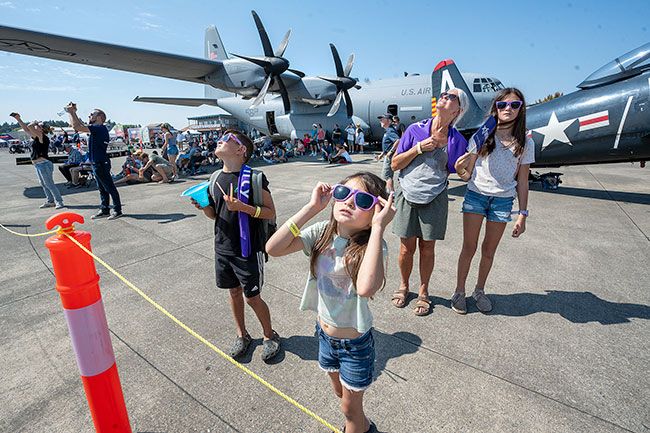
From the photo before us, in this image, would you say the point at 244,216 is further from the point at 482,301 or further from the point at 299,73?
the point at 299,73

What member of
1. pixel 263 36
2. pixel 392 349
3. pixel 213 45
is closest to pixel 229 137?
pixel 392 349

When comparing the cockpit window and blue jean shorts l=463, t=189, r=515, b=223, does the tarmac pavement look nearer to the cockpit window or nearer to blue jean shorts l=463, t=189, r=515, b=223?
blue jean shorts l=463, t=189, r=515, b=223

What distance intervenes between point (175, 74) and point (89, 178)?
634 cm

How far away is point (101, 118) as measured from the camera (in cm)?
555

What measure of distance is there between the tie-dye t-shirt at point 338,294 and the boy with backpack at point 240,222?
29.8 inches

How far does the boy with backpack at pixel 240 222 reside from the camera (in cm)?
217

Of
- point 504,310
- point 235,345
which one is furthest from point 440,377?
point 235,345

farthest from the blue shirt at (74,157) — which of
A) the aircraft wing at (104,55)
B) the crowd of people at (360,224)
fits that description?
the crowd of people at (360,224)

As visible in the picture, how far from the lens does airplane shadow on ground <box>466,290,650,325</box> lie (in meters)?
2.71

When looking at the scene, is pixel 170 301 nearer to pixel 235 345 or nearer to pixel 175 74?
pixel 235 345

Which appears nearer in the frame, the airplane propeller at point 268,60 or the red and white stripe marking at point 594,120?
the red and white stripe marking at point 594,120

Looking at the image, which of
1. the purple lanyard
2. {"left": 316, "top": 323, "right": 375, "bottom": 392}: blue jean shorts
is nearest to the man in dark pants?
the purple lanyard

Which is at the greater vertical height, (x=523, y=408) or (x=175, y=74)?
(x=175, y=74)

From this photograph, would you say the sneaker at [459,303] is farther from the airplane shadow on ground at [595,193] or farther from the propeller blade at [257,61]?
the propeller blade at [257,61]
